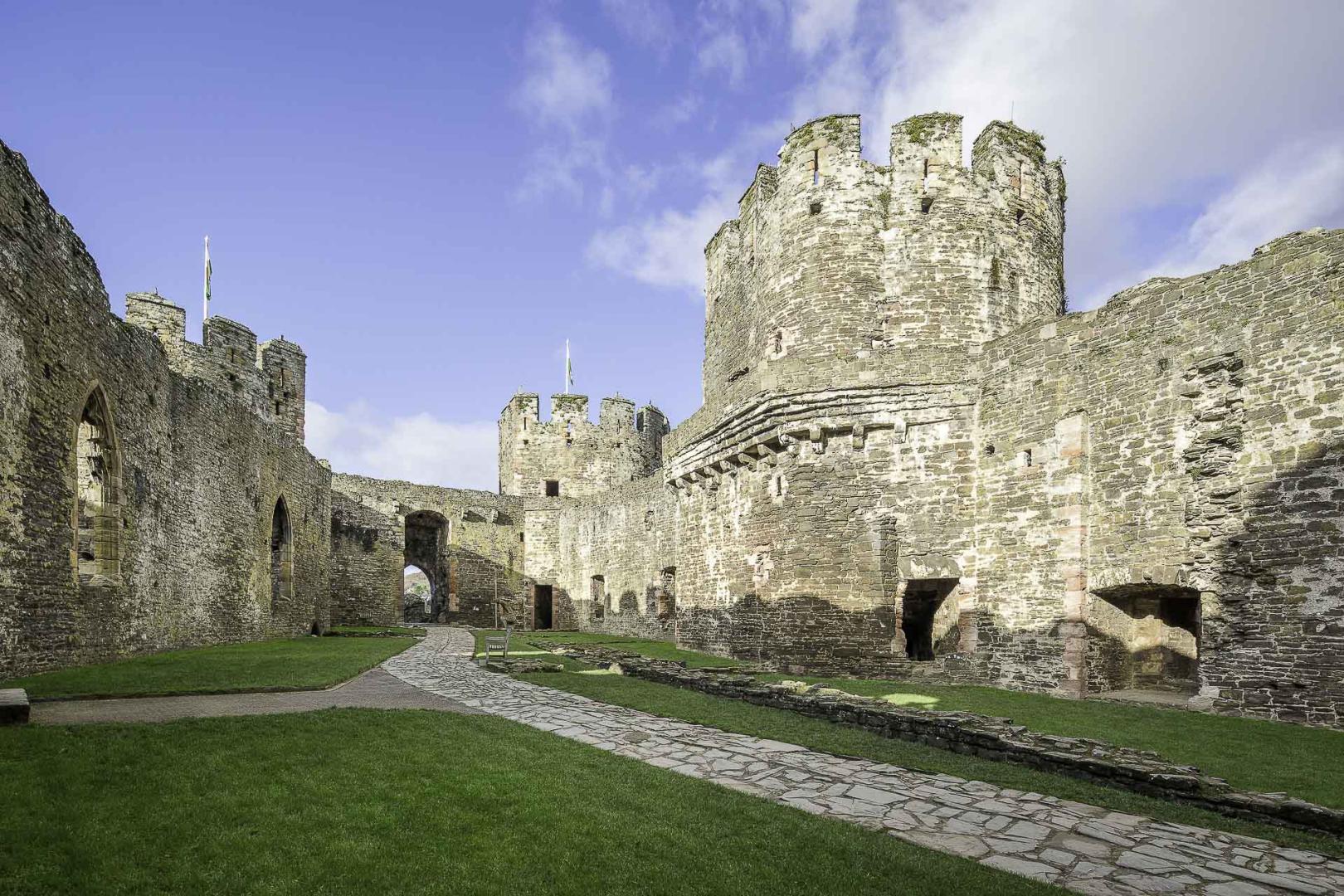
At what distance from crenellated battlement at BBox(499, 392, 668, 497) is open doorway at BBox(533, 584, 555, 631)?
5061 mm

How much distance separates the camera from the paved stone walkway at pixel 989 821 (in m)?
5.34

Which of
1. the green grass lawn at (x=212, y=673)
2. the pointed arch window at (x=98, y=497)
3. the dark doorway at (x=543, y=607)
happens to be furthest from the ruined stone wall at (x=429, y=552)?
the pointed arch window at (x=98, y=497)

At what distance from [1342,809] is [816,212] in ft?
50.9

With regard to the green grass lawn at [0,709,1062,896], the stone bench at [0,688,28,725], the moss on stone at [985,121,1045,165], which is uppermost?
the moss on stone at [985,121,1045,165]

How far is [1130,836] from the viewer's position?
6141 millimetres

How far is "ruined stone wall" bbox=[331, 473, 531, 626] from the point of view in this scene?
35.8 meters

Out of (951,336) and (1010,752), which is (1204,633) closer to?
(1010,752)

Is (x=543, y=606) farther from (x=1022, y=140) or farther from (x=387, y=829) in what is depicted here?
(x=387, y=829)

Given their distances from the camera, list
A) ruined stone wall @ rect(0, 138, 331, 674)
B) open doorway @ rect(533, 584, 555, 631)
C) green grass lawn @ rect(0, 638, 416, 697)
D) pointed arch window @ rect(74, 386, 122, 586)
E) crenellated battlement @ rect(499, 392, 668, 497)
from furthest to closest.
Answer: crenellated battlement @ rect(499, 392, 668, 497) → open doorway @ rect(533, 584, 555, 631) → pointed arch window @ rect(74, 386, 122, 586) → ruined stone wall @ rect(0, 138, 331, 674) → green grass lawn @ rect(0, 638, 416, 697)

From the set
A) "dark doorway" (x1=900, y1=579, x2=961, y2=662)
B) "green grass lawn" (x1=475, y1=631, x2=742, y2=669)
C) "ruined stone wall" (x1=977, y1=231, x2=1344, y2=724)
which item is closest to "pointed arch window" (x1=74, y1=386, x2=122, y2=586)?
"green grass lawn" (x1=475, y1=631, x2=742, y2=669)

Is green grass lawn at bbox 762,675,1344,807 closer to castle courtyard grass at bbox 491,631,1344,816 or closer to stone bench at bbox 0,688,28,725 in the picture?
castle courtyard grass at bbox 491,631,1344,816

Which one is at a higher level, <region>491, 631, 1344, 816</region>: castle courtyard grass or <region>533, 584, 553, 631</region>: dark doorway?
<region>491, 631, 1344, 816</region>: castle courtyard grass

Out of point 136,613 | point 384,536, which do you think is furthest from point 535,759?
point 384,536

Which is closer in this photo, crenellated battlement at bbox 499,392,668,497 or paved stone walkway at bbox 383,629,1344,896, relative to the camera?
paved stone walkway at bbox 383,629,1344,896
